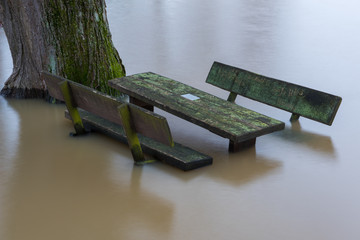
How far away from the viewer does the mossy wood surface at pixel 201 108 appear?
18.5 ft

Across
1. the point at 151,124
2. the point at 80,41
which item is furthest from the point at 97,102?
the point at 80,41

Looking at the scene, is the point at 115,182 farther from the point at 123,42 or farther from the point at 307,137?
the point at 123,42

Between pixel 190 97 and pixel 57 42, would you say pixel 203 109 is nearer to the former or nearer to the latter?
pixel 190 97

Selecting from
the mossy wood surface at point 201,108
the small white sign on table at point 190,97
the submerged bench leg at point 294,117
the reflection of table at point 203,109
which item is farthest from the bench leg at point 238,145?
the submerged bench leg at point 294,117

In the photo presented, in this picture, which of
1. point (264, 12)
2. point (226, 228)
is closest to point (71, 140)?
point (226, 228)

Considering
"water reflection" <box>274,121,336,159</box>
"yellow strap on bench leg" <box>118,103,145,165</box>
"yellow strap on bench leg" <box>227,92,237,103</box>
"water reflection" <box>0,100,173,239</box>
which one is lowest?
"water reflection" <box>0,100,173,239</box>

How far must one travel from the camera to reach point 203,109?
6.03 metres

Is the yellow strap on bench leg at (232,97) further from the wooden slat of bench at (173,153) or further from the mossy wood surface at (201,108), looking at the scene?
the wooden slat of bench at (173,153)

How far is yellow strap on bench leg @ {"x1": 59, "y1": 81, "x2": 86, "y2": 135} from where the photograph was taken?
595 cm

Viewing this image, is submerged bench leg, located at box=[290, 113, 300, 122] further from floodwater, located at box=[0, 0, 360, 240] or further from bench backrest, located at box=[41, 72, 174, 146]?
bench backrest, located at box=[41, 72, 174, 146]

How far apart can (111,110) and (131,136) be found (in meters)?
0.33

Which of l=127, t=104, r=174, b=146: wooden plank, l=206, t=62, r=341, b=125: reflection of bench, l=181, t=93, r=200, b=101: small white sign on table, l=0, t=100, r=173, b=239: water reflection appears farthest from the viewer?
l=206, t=62, r=341, b=125: reflection of bench

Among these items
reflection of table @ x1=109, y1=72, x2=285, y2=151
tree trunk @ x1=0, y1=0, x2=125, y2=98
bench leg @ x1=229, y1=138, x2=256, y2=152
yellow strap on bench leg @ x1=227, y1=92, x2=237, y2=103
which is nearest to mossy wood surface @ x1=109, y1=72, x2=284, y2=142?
reflection of table @ x1=109, y1=72, x2=285, y2=151

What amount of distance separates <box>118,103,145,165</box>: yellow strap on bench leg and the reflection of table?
0.61 metres
